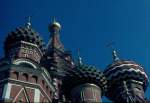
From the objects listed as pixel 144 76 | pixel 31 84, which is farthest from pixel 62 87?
pixel 144 76

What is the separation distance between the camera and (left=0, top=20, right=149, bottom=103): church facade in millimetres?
35875

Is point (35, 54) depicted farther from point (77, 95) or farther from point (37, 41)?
point (77, 95)

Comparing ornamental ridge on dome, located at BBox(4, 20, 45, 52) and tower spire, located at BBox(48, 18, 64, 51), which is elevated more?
tower spire, located at BBox(48, 18, 64, 51)

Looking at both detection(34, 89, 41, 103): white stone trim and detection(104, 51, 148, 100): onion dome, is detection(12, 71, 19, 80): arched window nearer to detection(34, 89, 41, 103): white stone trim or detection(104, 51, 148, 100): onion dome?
detection(34, 89, 41, 103): white stone trim

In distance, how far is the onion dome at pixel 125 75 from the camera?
49.4 meters

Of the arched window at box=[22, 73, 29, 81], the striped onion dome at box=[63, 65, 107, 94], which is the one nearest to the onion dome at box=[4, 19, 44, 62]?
the striped onion dome at box=[63, 65, 107, 94]

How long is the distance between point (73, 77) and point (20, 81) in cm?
827

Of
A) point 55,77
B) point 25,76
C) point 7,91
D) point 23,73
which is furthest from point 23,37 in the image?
point 7,91

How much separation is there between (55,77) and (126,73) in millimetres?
8978

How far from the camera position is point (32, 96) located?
35.2 metres

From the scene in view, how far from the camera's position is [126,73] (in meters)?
49.9

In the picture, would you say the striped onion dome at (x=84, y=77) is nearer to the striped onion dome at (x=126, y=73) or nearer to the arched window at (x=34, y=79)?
the arched window at (x=34, y=79)

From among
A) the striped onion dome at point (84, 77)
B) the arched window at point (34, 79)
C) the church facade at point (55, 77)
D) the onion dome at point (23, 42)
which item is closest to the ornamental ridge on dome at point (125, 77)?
the church facade at point (55, 77)

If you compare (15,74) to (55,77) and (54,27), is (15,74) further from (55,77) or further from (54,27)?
(54,27)
